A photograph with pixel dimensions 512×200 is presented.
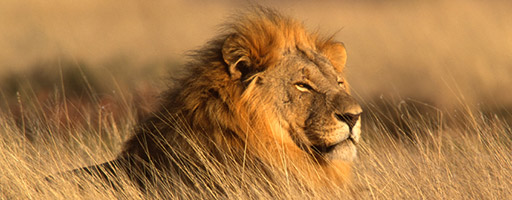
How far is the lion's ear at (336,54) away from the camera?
4711 millimetres

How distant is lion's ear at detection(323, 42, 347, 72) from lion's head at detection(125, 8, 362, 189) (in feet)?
1.12

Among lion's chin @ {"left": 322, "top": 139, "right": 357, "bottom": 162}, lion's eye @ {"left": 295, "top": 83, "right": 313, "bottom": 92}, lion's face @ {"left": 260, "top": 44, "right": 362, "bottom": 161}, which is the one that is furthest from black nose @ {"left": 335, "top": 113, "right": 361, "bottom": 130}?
lion's eye @ {"left": 295, "top": 83, "right": 313, "bottom": 92}

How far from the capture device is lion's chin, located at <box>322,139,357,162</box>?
A: 408 cm

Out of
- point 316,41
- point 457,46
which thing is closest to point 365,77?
point 457,46

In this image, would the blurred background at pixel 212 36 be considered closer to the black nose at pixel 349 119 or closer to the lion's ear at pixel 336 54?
the lion's ear at pixel 336 54

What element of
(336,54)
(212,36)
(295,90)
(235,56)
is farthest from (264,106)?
(212,36)

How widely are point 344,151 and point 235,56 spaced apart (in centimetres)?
85

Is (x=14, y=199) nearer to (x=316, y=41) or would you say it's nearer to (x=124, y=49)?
(x=316, y=41)

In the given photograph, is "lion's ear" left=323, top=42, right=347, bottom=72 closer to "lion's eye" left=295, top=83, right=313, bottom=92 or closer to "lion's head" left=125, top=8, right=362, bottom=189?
"lion's head" left=125, top=8, right=362, bottom=189

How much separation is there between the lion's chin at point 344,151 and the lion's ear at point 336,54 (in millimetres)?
772

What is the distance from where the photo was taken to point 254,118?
13.5ft

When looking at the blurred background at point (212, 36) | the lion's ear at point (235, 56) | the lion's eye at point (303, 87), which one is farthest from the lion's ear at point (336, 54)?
the blurred background at point (212, 36)

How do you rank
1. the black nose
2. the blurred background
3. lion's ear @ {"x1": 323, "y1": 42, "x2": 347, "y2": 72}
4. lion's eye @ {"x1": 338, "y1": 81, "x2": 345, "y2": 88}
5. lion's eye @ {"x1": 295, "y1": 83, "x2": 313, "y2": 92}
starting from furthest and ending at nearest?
the blurred background, lion's ear @ {"x1": 323, "y1": 42, "x2": 347, "y2": 72}, lion's eye @ {"x1": 338, "y1": 81, "x2": 345, "y2": 88}, lion's eye @ {"x1": 295, "y1": 83, "x2": 313, "y2": 92}, the black nose

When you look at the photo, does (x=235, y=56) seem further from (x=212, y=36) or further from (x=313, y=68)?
(x=212, y=36)
